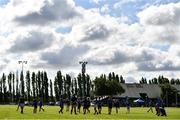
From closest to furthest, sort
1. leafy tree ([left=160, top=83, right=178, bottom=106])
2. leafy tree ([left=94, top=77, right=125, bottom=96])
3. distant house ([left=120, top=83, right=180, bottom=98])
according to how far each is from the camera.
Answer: leafy tree ([left=94, top=77, right=125, bottom=96]) → leafy tree ([left=160, top=83, right=178, bottom=106]) → distant house ([left=120, top=83, right=180, bottom=98])

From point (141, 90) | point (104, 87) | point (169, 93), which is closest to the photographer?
point (104, 87)

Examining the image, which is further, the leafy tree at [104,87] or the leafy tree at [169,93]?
the leafy tree at [169,93]

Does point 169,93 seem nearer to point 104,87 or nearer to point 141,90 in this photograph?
point 141,90

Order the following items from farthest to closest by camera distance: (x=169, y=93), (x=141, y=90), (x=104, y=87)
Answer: (x=141, y=90) → (x=169, y=93) → (x=104, y=87)

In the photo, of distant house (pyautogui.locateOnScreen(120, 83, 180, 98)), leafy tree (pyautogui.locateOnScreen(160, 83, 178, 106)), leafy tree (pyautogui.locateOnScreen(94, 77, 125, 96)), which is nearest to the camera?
leafy tree (pyautogui.locateOnScreen(94, 77, 125, 96))

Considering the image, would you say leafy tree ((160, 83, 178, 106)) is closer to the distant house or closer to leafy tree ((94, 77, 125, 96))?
the distant house

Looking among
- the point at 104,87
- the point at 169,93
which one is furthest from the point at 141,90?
the point at 104,87

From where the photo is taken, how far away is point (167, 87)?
552 ft

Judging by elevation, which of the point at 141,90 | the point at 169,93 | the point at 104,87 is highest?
the point at 104,87

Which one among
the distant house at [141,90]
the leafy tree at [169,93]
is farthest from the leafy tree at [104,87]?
the distant house at [141,90]

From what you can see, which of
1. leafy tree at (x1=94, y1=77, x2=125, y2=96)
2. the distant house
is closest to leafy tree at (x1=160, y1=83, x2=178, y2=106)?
the distant house

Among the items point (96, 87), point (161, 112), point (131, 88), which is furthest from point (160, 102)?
point (131, 88)

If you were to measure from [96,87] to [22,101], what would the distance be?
101 metres

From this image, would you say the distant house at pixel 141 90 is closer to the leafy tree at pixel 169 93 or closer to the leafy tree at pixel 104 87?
the leafy tree at pixel 169 93
